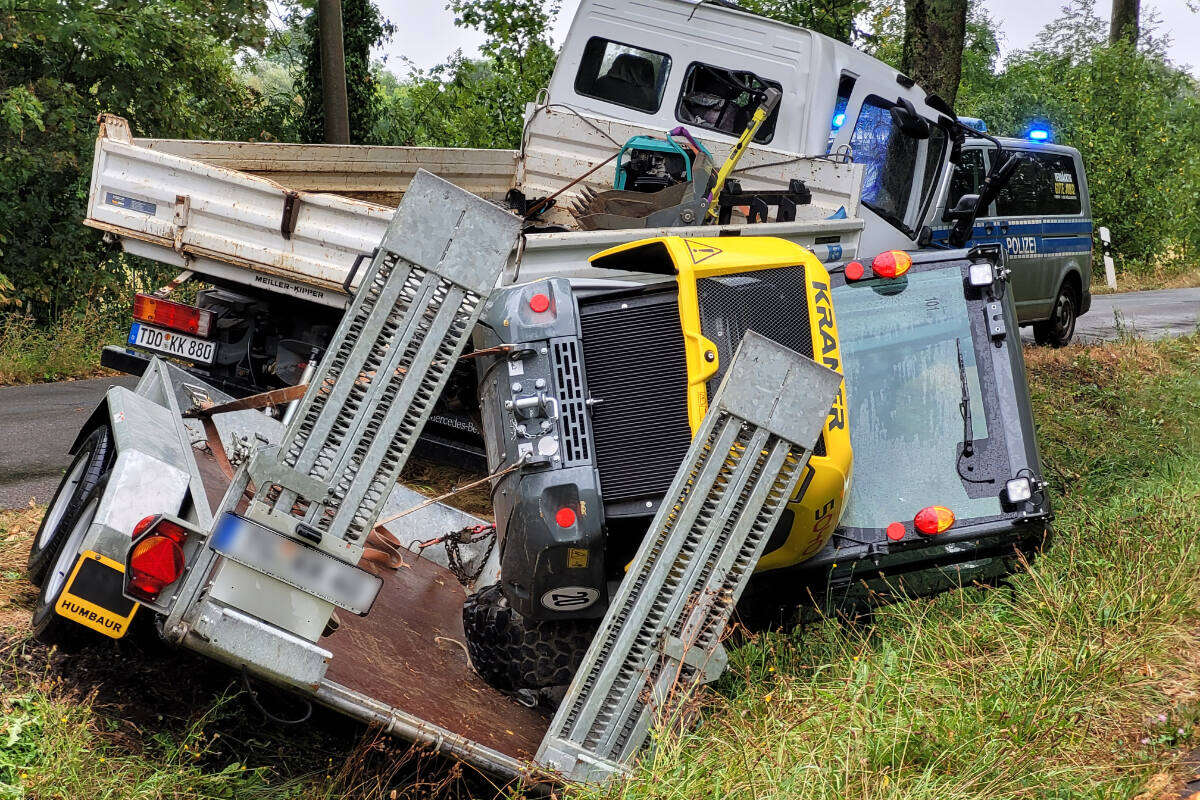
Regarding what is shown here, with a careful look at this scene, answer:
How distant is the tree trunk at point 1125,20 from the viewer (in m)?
22.7

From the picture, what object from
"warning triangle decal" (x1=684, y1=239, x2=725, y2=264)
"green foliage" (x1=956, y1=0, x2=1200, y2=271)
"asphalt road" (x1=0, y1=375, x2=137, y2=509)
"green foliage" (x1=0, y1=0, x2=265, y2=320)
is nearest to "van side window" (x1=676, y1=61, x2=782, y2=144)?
"warning triangle decal" (x1=684, y1=239, x2=725, y2=264)

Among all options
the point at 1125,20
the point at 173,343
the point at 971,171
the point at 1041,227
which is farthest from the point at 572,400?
the point at 1125,20

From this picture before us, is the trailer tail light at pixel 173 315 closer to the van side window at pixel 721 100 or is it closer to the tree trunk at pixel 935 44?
the van side window at pixel 721 100

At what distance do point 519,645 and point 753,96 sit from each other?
5234mm

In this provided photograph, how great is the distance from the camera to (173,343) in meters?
6.04

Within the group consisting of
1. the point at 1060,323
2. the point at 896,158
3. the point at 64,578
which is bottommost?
the point at 64,578

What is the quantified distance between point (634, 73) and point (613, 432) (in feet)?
17.3

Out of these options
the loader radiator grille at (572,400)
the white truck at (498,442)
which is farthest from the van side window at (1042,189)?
the loader radiator grille at (572,400)

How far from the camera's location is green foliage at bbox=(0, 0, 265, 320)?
10477 mm

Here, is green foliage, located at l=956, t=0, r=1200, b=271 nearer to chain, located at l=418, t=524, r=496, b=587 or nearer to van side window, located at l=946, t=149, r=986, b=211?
van side window, located at l=946, t=149, r=986, b=211

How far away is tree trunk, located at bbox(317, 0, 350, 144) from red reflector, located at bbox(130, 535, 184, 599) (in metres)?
10.4

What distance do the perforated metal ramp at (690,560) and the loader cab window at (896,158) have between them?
5.10m

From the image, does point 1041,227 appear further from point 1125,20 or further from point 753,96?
point 1125,20

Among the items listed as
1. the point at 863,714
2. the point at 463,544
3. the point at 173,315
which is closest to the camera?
the point at 863,714
